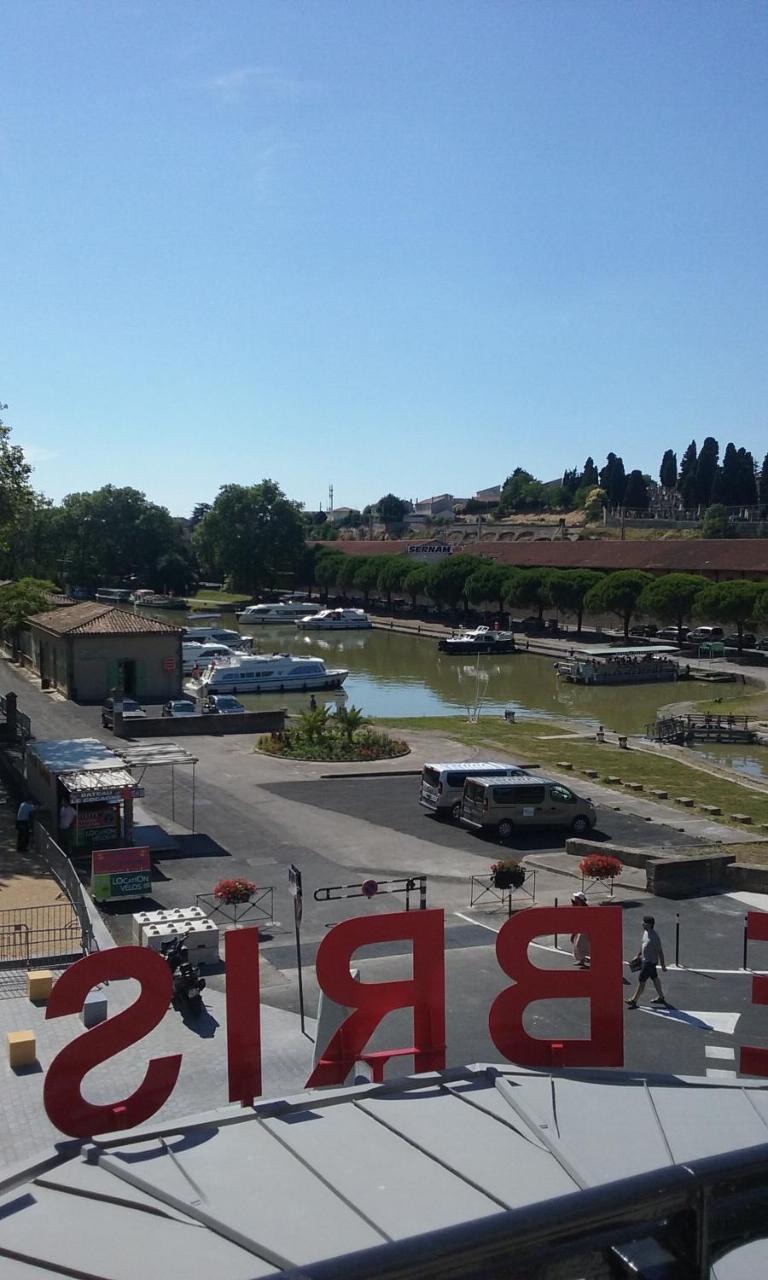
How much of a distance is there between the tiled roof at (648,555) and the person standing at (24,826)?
72.8 metres

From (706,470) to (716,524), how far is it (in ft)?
87.3

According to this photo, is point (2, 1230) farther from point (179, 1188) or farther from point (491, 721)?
point (491, 721)

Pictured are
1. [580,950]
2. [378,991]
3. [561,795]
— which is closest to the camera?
[378,991]

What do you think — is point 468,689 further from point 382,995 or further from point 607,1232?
point 607,1232

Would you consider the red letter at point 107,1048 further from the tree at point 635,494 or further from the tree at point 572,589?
the tree at point 635,494

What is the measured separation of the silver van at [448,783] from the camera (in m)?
30.6

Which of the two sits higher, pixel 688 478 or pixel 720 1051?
pixel 688 478

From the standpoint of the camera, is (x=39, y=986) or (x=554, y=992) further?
(x=39, y=986)

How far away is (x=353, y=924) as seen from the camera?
12.2 meters

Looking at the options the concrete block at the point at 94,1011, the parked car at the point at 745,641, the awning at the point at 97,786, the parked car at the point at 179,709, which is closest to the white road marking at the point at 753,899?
the concrete block at the point at 94,1011

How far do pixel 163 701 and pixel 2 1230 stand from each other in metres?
45.8

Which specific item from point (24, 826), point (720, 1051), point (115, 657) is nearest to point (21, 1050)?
point (720, 1051)

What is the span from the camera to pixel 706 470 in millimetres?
164375

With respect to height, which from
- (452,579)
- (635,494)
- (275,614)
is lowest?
(275,614)
